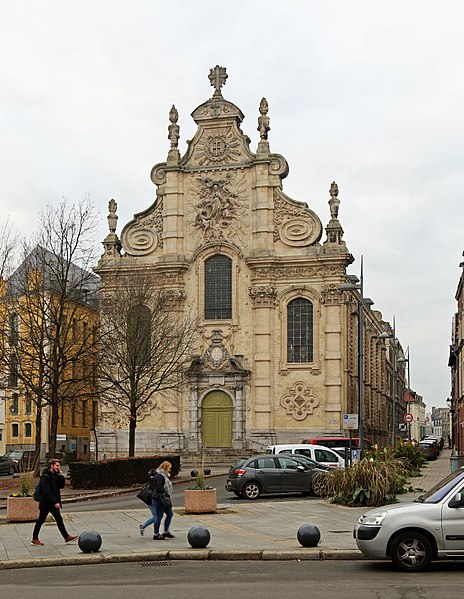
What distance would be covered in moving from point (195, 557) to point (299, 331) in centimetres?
4072

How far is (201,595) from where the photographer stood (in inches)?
480

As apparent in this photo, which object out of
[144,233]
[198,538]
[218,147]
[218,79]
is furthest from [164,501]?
[218,79]

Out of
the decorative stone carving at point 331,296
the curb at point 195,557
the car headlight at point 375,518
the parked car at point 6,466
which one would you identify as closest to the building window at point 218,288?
the decorative stone carving at point 331,296

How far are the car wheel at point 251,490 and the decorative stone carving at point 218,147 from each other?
3249 centimetres

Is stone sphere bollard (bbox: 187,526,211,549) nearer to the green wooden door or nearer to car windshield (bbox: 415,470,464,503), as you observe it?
car windshield (bbox: 415,470,464,503)

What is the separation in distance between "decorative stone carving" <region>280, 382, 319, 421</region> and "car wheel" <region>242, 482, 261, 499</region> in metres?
26.5

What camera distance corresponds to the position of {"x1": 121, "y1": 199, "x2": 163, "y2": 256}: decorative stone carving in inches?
2366

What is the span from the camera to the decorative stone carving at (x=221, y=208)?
58.1m

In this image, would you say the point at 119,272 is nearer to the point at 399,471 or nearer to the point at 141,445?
the point at 141,445

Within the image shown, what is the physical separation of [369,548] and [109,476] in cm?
2231

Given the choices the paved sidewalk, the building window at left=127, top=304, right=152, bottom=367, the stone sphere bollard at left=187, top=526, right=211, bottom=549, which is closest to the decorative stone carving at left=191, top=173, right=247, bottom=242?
the building window at left=127, top=304, right=152, bottom=367

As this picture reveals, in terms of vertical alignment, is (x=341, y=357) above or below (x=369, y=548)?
above

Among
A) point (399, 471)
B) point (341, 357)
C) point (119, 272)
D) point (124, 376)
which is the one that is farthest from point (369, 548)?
point (119, 272)

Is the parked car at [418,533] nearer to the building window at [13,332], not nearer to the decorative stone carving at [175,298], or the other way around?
the building window at [13,332]
